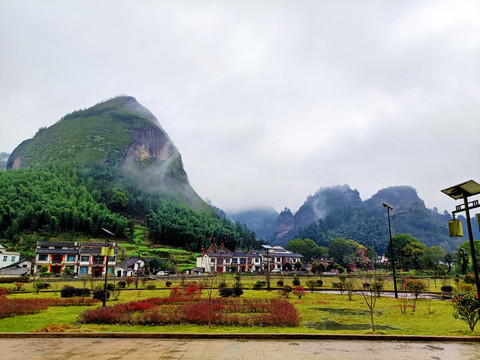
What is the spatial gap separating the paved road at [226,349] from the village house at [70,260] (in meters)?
61.8

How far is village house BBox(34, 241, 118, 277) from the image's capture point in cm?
Answer: 6750

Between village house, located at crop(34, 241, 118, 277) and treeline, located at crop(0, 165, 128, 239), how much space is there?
16.7m

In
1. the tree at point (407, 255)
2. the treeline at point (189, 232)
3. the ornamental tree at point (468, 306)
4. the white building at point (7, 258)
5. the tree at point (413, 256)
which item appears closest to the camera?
the ornamental tree at point (468, 306)

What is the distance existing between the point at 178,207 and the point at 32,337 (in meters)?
133

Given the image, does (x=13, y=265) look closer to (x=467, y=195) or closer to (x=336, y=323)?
(x=336, y=323)

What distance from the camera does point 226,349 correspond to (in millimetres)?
9648

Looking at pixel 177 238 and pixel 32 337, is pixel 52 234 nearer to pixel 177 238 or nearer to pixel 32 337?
pixel 177 238

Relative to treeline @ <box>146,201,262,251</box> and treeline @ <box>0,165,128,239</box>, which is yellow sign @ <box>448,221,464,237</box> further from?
treeline @ <box>0,165,128,239</box>

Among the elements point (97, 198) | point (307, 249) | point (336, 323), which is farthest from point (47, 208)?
point (336, 323)

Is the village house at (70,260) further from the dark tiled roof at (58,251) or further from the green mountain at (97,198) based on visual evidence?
the green mountain at (97,198)

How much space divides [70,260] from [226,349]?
7190 centimetres

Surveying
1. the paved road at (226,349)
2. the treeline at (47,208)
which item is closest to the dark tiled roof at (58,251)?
the treeline at (47,208)

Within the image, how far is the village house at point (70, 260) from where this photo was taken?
67.5m

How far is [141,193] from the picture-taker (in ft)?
504
